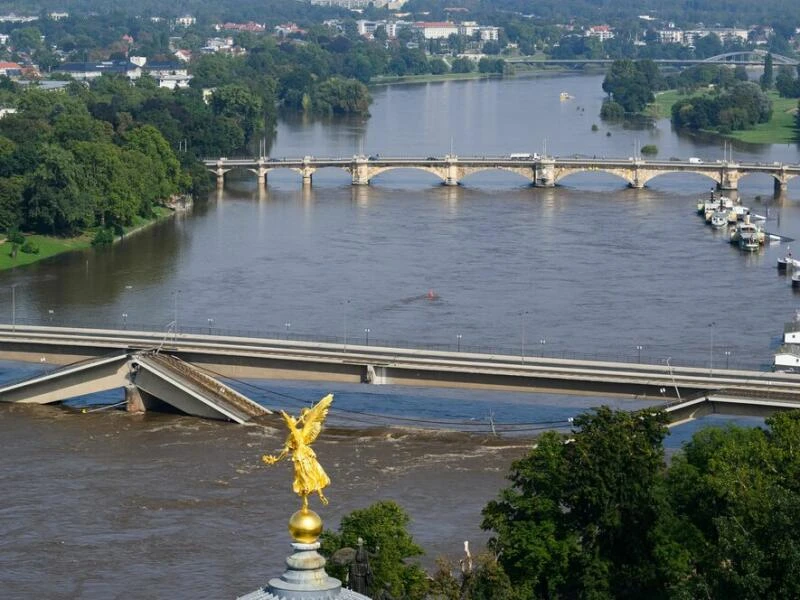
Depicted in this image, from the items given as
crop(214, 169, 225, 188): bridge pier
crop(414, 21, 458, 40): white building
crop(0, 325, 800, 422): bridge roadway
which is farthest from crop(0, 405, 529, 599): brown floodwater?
crop(414, 21, 458, 40): white building

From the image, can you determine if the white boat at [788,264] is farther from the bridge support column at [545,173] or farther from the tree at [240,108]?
the tree at [240,108]

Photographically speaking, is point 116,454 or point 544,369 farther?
point 544,369

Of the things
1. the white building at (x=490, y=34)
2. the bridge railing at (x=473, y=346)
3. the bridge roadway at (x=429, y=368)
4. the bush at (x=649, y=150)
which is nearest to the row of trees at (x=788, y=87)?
the bush at (x=649, y=150)

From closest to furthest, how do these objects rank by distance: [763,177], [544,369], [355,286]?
[544,369], [355,286], [763,177]

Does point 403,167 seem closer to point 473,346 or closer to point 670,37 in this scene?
point 473,346

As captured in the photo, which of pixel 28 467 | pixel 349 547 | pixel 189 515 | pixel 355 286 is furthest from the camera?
pixel 355 286

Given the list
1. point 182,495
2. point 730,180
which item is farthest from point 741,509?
point 730,180

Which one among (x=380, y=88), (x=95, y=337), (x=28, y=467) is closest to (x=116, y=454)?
(x=28, y=467)

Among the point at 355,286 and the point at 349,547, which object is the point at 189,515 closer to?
the point at 349,547
